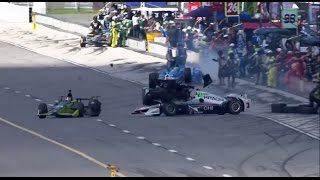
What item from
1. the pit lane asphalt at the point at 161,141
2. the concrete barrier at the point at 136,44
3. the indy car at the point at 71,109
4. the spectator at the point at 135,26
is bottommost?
the pit lane asphalt at the point at 161,141

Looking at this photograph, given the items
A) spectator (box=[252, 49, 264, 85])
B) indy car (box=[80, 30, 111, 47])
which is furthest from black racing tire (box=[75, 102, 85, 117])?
indy car (box=[80, 30, 111, 47])

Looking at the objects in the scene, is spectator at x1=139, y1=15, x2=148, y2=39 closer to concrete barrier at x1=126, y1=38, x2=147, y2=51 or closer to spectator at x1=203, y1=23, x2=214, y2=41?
concrete barrier at x1=126, y1=38, x2=147, y2=51

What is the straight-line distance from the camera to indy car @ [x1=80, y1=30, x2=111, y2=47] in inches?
2194

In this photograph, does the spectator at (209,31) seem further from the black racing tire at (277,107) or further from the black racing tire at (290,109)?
the black racing tire at (290,109)

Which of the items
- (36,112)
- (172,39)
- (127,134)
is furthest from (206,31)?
(127,134)

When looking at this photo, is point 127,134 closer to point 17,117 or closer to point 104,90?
point 17,117

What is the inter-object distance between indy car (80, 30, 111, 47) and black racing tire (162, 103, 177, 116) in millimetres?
21161

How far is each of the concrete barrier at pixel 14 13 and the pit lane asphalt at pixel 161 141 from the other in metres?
27.9

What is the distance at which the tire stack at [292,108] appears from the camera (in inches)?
1339

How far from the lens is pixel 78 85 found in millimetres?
44281

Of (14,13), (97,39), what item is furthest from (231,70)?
(14,13)

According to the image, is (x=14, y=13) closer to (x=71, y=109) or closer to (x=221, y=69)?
(x=221, y=69)

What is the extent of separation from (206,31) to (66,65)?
5969mm

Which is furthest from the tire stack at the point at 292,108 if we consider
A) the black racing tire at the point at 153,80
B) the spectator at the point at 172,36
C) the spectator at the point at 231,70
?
the spectator at the point at 172,36
